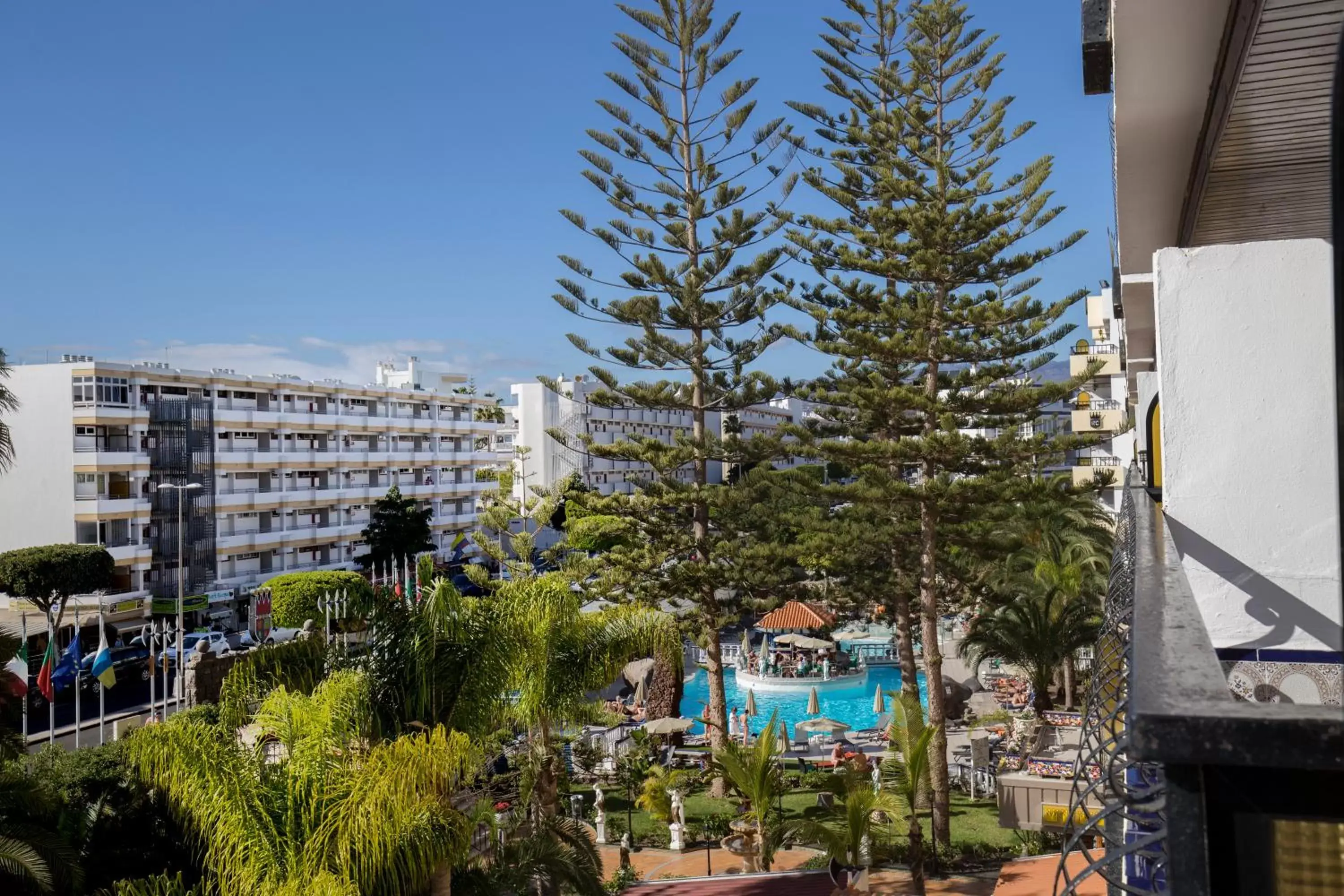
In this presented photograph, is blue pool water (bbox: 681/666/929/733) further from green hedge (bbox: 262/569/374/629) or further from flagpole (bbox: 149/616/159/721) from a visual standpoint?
flagpole (bbox: 149/616/159/721)

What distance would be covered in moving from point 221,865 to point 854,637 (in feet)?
73.7

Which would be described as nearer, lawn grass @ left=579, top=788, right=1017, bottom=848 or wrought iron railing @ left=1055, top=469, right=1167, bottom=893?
wrought iron railing @ left=1055, top=469, right=1167, bottom=893

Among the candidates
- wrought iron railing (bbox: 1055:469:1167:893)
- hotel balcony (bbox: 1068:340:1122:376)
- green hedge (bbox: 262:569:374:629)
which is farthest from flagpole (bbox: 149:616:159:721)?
hotel balcony (bbox: 1068:340:1122:376)

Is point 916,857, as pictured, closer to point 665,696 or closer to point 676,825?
point 676,825

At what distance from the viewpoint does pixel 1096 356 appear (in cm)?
1917

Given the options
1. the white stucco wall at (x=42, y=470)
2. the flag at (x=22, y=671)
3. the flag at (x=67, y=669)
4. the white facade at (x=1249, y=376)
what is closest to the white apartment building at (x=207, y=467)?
the white stucco wall at (x=42, y=470)

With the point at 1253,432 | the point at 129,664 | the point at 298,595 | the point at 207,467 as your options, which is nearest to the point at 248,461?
the point at 207,467

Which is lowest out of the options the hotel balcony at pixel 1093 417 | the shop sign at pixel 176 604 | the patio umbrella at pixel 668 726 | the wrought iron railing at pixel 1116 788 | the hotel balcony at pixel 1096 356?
the patio umbrella at pixel 668 726

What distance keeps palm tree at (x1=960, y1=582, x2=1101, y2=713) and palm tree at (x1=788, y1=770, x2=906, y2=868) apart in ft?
18.0

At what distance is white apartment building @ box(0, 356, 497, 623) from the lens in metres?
27.1

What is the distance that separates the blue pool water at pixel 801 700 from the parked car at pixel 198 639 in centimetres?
960

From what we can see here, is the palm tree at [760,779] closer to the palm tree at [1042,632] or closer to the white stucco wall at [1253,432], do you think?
the palm tree at [1042,632]

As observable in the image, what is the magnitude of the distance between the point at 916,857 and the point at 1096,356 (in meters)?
11.8

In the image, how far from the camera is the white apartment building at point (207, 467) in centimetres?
2712
